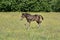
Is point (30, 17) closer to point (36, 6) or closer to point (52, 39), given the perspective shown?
point (52, 39)

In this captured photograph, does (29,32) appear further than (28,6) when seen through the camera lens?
No

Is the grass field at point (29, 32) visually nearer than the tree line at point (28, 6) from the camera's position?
Yes

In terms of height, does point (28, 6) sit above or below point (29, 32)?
below

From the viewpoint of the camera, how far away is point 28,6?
1672 inches

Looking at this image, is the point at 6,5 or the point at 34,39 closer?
the point at 34,39

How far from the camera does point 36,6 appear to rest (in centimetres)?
4275

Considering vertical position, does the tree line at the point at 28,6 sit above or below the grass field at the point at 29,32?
below

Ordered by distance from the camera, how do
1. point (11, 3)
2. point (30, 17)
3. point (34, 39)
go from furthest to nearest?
point (11, 3) → point (30, 17) → point (34, 39)

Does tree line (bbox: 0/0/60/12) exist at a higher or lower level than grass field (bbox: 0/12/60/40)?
lower

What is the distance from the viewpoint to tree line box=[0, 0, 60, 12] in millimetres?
41812

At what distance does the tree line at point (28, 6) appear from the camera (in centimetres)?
4181

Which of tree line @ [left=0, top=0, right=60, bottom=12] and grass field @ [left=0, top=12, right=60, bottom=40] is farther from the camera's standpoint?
tree line @ [left=0, top=0, right=60, bottom=12]

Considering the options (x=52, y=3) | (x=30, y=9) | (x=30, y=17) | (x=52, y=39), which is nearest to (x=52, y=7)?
(x=52, y=3)

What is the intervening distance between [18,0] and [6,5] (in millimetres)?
2096
